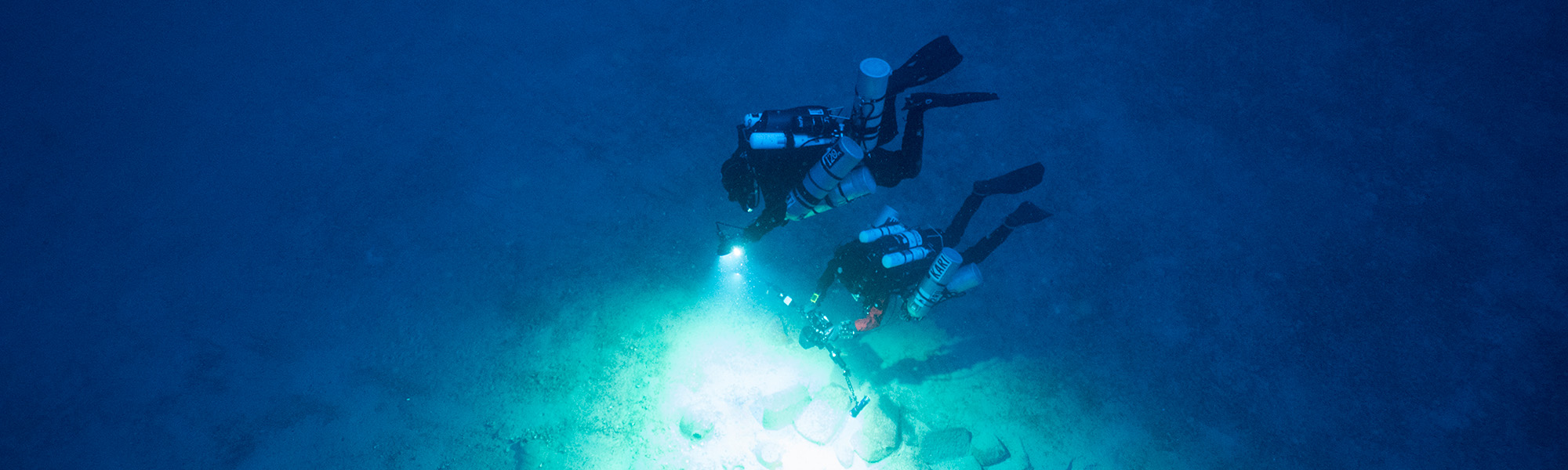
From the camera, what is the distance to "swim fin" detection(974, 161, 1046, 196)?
5.26 metres

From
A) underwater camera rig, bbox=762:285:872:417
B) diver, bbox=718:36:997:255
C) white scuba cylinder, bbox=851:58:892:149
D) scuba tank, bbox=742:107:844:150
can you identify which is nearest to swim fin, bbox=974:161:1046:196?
diver, bbox=718:36:997:255

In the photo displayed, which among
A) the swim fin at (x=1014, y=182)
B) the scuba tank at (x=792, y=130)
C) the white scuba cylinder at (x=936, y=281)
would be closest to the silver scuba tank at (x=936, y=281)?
the white scuba cylinder at (x=936, y=281)

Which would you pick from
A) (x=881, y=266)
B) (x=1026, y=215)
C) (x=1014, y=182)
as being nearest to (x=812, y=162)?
(x=881, y=266)

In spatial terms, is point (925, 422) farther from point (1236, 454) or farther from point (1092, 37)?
point (1092, 37)

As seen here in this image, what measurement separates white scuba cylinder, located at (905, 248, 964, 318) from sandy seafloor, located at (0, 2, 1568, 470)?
1.81 feet

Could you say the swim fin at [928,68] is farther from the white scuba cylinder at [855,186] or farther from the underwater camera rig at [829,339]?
the underwater camera rig at [829,339]

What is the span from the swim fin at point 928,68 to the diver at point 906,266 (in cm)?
108

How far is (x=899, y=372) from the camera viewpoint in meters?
5.25

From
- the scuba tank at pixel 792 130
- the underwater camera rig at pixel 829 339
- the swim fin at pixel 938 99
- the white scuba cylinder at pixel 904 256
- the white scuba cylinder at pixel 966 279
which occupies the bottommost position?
the underwater camera rig at pixel 829 339

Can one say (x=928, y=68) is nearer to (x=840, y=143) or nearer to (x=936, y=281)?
(x=840, y=143)

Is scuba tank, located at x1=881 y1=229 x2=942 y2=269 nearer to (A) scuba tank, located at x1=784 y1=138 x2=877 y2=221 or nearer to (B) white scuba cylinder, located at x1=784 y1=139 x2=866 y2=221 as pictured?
(A) scuba tank, located at x1=784 y1=138 x2=877 y2=221

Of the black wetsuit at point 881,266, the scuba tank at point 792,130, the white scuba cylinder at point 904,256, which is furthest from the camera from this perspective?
the black wetsuit at point 881,266

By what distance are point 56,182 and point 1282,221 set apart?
12.1 metres

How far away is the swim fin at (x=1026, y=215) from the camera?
500cm
